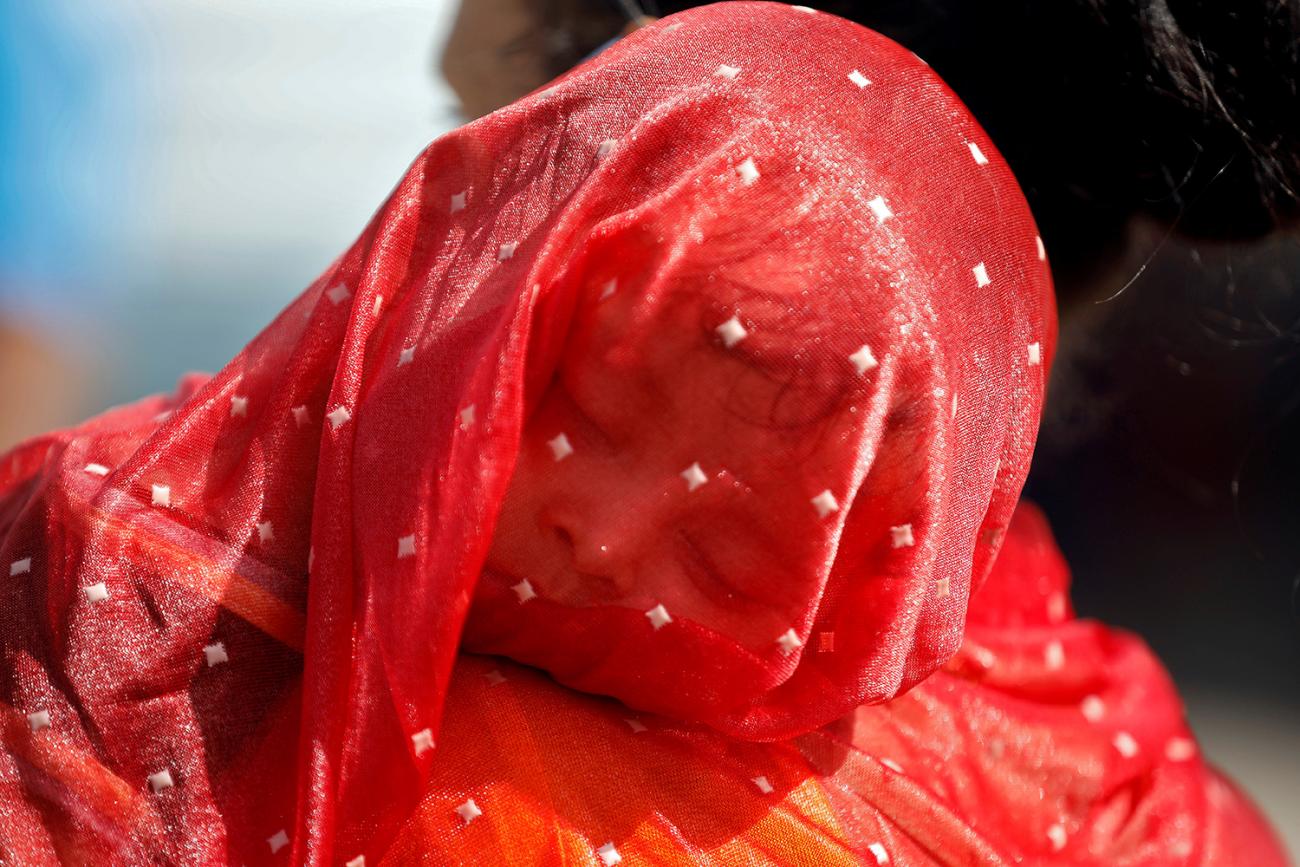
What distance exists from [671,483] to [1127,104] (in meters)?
0.46

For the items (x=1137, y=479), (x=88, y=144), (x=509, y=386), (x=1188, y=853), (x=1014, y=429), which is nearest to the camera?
(x=509, y=386)

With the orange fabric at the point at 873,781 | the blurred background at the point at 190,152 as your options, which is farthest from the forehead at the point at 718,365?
the blurred background at the point at 190,152

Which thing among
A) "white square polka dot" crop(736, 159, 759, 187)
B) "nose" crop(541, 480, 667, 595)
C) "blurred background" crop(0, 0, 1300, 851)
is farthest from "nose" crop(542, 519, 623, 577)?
"blurred background" crop(0, 0, 1300, 851)

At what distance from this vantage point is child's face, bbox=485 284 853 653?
457mm

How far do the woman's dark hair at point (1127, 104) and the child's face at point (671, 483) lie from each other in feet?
1.32

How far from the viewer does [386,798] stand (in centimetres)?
46

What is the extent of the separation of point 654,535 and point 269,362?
9.1 inches

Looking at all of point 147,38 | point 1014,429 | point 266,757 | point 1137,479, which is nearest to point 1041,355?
point 1014,429

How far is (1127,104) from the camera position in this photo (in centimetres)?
68

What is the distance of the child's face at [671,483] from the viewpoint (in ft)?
1.50

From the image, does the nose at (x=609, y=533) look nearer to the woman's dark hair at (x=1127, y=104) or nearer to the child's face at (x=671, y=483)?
the child's face at (x=671, y=483)

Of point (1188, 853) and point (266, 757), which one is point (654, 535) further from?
point (1188, 853)

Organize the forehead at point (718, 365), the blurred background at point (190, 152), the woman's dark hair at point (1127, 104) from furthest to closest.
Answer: the blurred background at point (190, 152)
the woman's dark hair at point (1127, 104)
the forehead at point (718, 365)

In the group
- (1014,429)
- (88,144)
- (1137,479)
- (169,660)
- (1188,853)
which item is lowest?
(1188,853)
